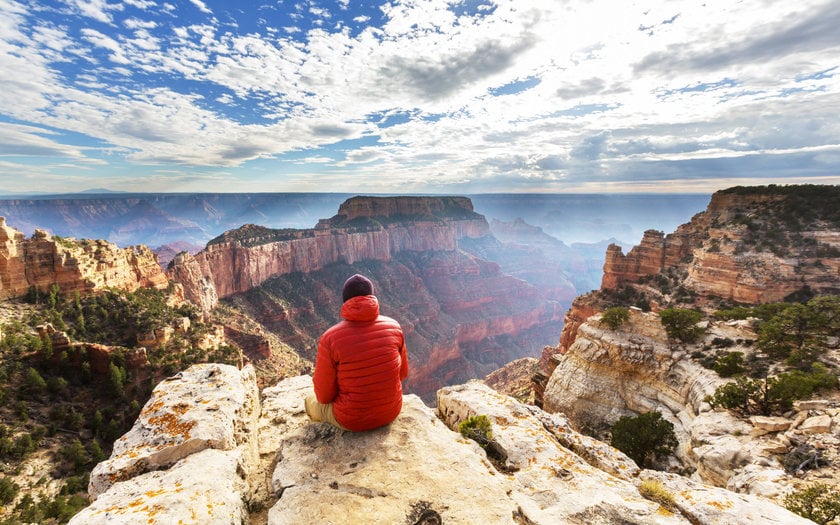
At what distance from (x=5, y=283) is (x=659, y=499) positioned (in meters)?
36.7

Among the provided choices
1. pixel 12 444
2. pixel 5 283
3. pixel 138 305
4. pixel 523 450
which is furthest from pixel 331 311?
pixel 523 450

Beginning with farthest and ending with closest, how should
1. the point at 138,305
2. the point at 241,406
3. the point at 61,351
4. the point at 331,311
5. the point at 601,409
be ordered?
the point at 331,311
the point at 138,305
the point at 61,351
the point at 601,409
the point at 241,406

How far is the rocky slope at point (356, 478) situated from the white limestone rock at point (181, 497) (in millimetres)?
14

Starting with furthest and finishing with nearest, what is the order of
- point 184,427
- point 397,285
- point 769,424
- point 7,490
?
point 397,285, point 7,490, point 769,424, point 184,427

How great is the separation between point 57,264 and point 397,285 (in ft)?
216

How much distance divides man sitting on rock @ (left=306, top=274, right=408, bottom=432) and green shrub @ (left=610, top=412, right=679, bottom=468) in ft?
37.3

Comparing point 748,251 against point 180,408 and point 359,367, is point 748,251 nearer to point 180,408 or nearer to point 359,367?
point 359,367

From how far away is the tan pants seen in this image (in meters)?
5.59

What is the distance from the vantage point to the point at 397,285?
286 ft

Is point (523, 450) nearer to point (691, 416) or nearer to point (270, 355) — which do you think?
point (691, 416)

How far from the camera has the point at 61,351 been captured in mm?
19953

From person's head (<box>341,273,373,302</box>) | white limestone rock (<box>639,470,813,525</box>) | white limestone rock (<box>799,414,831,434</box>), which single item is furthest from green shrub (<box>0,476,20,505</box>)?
white limestone rock (<box>799,414,831,434</box>)

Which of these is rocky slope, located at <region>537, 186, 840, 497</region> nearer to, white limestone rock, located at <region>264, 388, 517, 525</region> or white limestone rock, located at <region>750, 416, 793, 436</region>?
white limestone rock, located at <region>750, 416, 793, 436</region>

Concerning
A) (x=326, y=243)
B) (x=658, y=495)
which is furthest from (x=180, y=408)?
(x=326, y=243)
